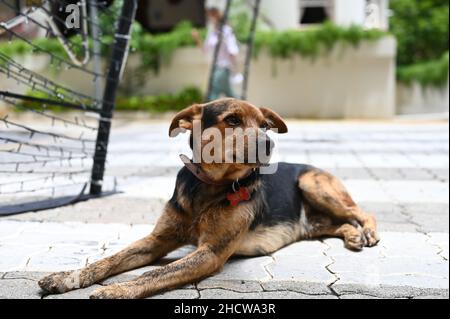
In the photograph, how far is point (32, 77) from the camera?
3205 millimetres

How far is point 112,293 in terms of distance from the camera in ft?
7.27

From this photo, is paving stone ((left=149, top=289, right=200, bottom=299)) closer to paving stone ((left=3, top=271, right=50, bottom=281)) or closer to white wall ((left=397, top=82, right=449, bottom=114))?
paving stone ((left=3, top=271, right=50, bottom=281))

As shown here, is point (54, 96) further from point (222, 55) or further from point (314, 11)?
point (314, 11)

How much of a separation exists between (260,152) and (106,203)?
2.07 m

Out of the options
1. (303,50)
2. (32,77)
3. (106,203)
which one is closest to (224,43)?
(303,50)

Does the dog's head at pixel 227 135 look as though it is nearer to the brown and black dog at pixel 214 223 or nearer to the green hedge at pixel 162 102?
the brown and black dog at pixel 214 223

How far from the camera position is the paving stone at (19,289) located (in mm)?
2297

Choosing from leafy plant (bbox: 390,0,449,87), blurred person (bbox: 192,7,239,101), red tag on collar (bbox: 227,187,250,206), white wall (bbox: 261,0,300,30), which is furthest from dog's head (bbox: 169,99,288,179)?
white wall (bbox: 261,0,300,30)

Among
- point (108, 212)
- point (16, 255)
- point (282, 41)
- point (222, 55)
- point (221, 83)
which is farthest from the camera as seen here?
point (282, 41)

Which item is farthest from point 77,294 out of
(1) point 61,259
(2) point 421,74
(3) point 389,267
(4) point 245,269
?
(2) point 421,74

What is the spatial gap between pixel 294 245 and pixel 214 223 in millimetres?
732

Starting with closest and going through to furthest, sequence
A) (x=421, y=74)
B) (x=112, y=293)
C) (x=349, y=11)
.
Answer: (x=112, y=293), (x=421, y=74), (x=349, y=11)

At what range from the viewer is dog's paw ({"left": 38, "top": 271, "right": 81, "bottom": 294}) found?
232 cm
